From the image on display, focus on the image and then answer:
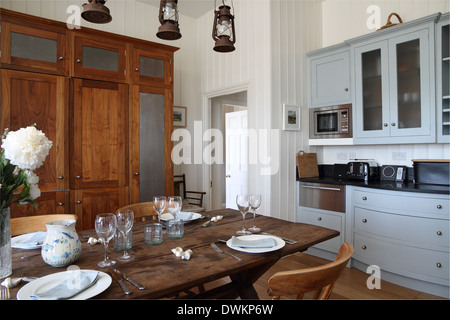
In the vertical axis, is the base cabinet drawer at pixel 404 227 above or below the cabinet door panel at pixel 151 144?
below

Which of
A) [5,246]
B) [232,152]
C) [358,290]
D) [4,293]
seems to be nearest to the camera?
[4,293]

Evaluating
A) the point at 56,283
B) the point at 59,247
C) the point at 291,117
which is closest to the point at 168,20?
the point at 59,247

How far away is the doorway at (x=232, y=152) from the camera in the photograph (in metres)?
4.81

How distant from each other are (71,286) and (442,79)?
10.9ft

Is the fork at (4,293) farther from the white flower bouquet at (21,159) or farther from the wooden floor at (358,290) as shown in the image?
the wooden floor at (358,290)

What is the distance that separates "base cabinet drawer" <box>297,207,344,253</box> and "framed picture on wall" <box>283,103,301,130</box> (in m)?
1.03

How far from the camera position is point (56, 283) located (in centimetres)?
103

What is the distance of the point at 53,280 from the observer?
104 cm

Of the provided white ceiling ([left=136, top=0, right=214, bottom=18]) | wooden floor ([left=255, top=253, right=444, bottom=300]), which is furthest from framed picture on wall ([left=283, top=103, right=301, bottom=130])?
white ceiling ([left=136, top=0, right=214, bottom=18])

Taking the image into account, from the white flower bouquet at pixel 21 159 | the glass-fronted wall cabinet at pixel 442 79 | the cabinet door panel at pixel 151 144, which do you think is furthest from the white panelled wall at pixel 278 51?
the white flower bouquet at pixel 21 159

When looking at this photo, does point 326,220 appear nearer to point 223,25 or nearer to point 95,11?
point 223,25

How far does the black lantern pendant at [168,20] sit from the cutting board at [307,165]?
7.96 feet

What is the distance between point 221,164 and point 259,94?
156 cm
